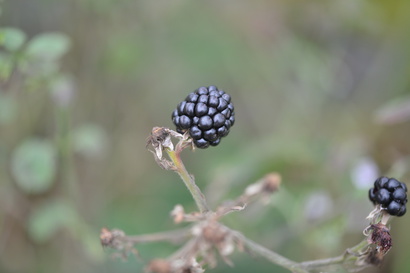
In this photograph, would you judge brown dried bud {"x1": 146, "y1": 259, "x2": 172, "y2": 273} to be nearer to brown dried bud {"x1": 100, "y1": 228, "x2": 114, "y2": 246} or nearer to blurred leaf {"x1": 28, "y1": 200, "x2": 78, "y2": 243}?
brown dried bud {"x1": 100, "y1": 228, "x2": 114, "y2": 246}

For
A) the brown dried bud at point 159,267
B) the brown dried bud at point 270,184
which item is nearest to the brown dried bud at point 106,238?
the brown dried bud at point 159,267

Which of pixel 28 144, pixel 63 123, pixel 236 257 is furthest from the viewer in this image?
pixel 63 123

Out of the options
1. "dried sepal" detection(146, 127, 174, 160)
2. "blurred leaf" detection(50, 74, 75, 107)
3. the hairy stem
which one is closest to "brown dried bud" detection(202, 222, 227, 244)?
"dried sepal" detection(146, 127, 174, 160)

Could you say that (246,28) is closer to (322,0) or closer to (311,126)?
(322,0)

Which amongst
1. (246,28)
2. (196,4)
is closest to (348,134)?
(246,28)

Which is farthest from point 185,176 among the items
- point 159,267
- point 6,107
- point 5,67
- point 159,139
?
point 6,107

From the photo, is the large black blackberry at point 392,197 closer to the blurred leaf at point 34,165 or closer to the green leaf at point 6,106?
the blurred leaf at point 34,165
